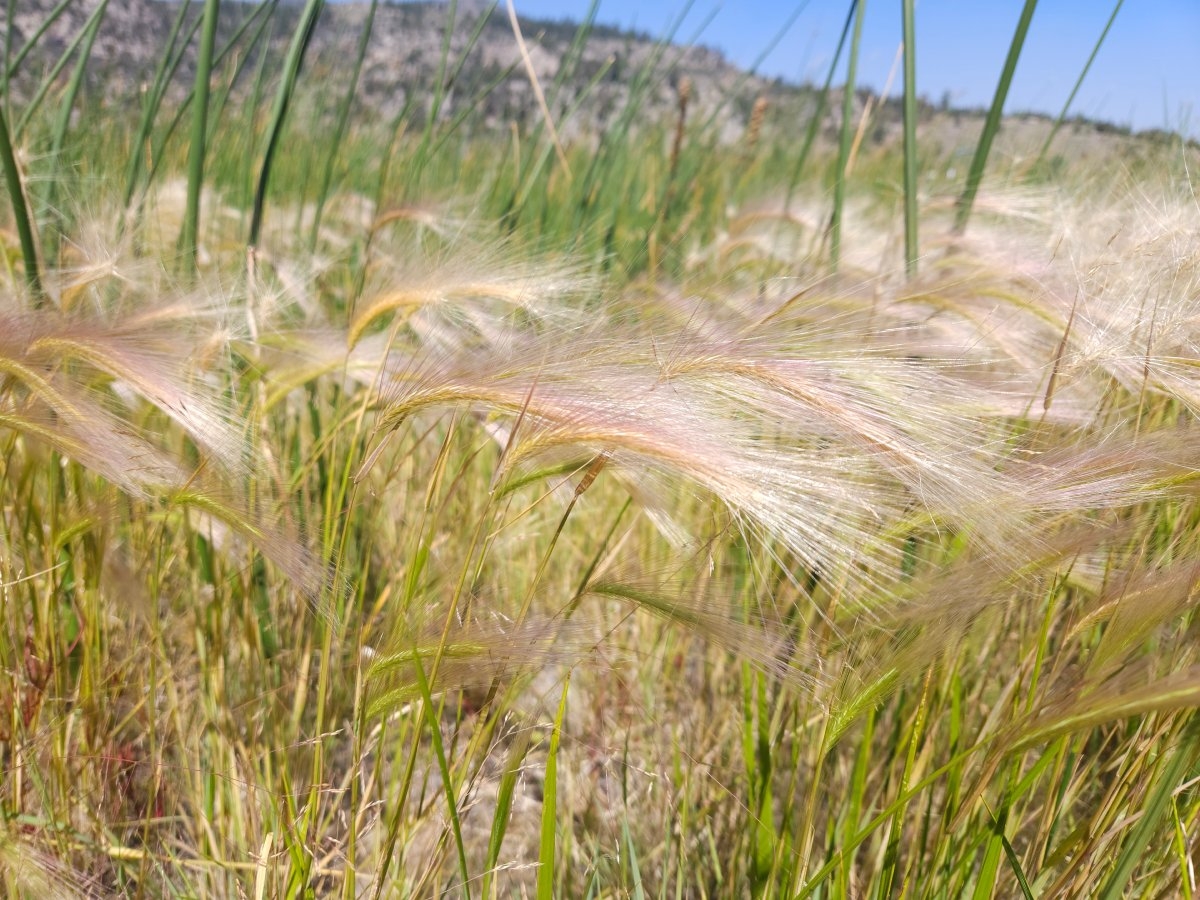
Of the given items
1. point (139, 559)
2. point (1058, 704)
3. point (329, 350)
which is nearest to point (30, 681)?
point (139, 559)

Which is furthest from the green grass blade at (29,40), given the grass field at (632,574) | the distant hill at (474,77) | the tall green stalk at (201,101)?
the tall green stalk at (201,101)

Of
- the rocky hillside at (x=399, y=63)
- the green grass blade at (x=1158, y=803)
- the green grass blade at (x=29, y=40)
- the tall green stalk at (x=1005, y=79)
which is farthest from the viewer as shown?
the rocky hillside at (x=399, y=63)

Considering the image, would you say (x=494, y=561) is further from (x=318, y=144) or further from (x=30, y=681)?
(x=318, y=144)

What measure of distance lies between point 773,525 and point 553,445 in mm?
191

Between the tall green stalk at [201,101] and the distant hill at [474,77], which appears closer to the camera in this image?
the tall green stalk at [201,101]

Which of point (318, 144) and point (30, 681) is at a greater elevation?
point (318, 144)

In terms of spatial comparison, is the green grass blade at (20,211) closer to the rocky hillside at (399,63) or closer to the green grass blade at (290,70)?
the green grass blade at (290,70)

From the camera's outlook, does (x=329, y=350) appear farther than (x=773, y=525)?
Yes

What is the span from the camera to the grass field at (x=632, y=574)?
0.63 metres

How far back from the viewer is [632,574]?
2.42 feet

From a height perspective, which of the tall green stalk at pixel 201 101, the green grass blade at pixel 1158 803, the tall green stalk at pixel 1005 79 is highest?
the tall green stalk at pixel 1005 79

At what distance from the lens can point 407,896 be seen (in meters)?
0.77

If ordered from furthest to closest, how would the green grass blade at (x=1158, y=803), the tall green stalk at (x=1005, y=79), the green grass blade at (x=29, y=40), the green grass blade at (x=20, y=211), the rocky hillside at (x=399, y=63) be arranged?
the rocky hillside at (x=399, y=63), the green grass blade at (x=29, y=40), the tall green stalk at (x=1005, y=79), the green grass blade at (x=20, y=211), the green grass blade at (x=1158, y=803)

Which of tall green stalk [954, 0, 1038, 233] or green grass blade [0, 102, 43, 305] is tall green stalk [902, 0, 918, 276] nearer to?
tall green stalk [954, 0, 1038, 233]
